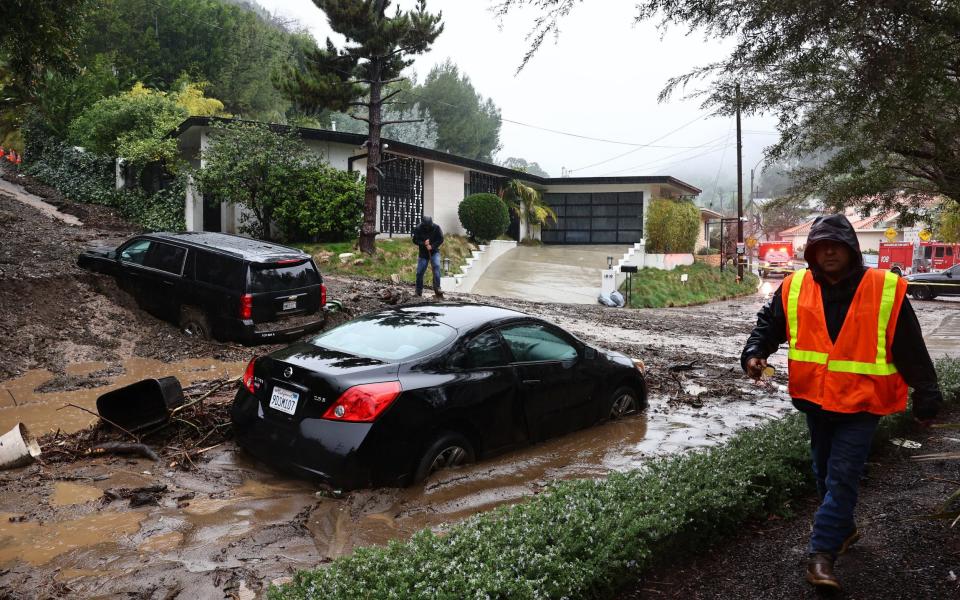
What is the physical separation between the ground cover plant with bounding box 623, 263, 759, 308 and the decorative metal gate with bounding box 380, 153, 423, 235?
8.02 meters

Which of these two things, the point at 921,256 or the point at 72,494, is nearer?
the point at 72,494

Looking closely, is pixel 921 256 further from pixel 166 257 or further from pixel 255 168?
pixel 166 257

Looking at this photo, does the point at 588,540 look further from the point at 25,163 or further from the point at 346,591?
the point at 25,163

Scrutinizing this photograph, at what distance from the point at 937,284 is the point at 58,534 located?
101 feet

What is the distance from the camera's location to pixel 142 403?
6.06 meters

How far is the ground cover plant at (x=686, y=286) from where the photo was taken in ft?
80.5

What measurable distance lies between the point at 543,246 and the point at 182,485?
28822 millimetres

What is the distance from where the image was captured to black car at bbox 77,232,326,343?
9.77 m

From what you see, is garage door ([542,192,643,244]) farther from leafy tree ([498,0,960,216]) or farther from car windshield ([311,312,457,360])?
car windshield ([311,312,457,360])

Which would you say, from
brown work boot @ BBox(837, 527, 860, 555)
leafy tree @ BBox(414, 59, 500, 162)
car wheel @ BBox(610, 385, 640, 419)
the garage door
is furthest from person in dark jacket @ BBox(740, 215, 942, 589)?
leafy tree @ BBox(414, 59, 500, 162)

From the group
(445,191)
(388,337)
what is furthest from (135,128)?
(388,337)

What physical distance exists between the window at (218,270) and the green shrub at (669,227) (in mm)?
24468

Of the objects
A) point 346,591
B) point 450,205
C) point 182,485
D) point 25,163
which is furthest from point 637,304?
point 25,163

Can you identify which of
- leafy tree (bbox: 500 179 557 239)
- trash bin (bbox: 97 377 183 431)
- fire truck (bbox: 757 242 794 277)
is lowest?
trash bin (bbox: 97 377 183 431)
